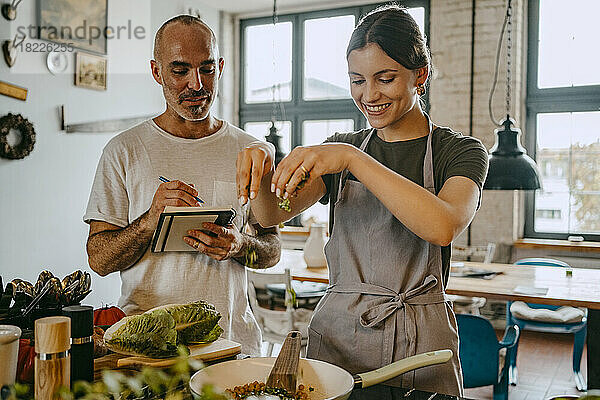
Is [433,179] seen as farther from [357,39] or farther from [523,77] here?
[523,77]

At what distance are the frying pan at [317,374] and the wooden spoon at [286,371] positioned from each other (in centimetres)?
5

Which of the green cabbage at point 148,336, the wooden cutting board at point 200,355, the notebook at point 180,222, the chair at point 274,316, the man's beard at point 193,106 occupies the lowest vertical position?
the chair at point 274,316

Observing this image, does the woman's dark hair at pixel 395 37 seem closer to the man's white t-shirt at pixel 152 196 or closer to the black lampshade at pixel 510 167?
the man's white t-shirt at pixel 152 196

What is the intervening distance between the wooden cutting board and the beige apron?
0.26 m

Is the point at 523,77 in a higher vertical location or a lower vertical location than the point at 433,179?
higher

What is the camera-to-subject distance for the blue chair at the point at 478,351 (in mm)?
3037

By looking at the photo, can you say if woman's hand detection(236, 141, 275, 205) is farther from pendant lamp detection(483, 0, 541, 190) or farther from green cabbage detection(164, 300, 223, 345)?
pendant lamp detection(483, 0, 541, 190)

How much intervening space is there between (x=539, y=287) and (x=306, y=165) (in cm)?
310

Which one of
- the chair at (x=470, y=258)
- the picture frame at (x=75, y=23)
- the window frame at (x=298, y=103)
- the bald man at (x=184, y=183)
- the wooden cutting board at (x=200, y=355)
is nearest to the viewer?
the wooden cutting board at (x=200, y=355)

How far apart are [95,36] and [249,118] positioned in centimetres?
262

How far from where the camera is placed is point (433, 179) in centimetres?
156

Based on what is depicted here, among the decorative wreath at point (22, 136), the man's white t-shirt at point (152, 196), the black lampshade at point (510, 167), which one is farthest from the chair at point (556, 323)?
the decorative wreath at point (22, 136)

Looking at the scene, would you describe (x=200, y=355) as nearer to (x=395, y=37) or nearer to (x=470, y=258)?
A: (x=395, y=37)

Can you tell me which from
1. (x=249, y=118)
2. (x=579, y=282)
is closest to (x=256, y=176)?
(x=579, y=282)
